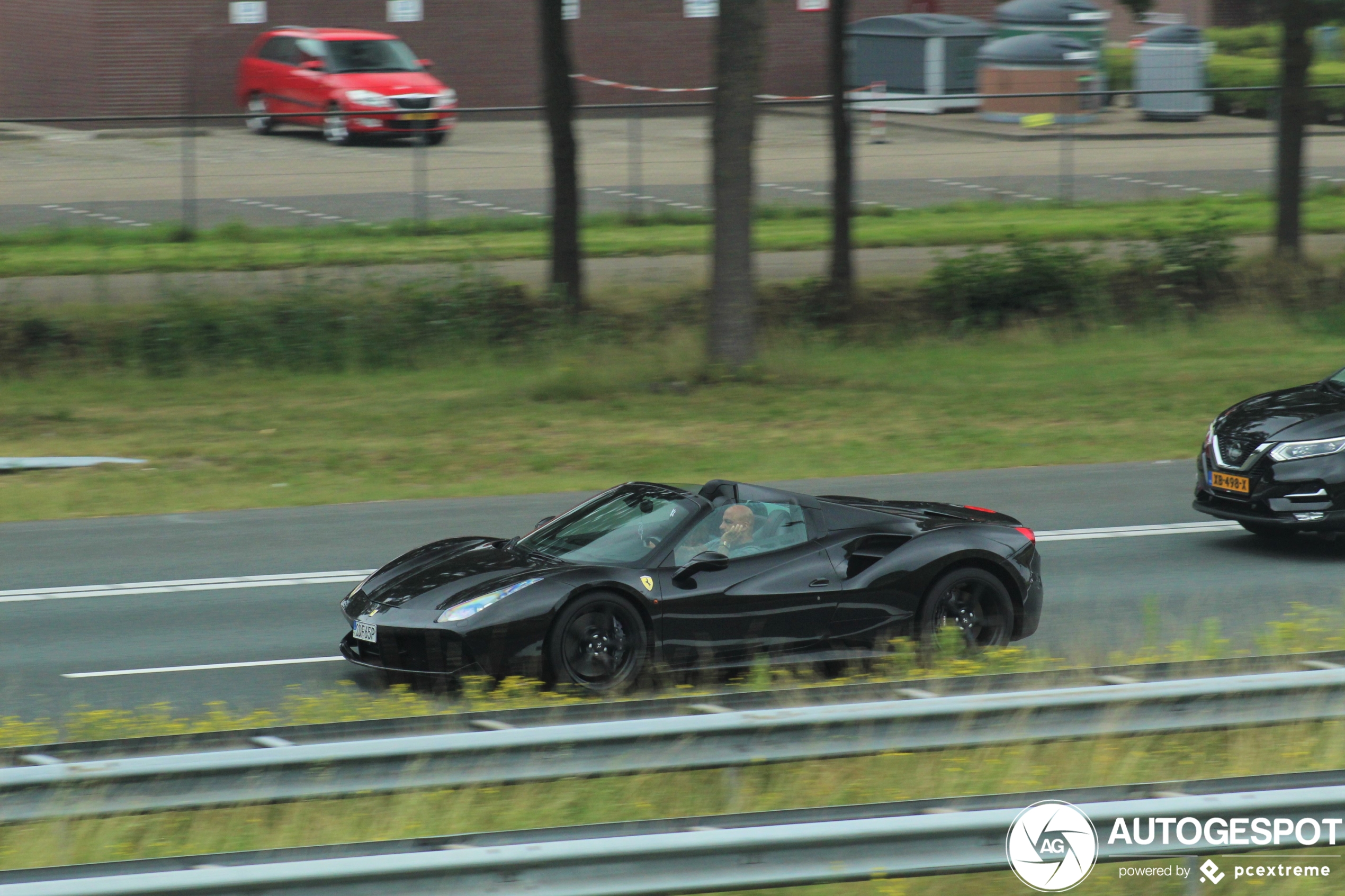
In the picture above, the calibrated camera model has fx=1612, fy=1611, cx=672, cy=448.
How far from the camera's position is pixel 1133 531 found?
42.9ft

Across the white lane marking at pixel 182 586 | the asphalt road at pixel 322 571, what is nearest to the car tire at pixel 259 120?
the asphalt road at pixel 322 571

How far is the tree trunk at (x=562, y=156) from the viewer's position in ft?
72.7

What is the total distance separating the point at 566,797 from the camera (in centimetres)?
613

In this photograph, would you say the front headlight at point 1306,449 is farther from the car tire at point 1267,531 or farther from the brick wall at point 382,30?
the brick wall at point 382,30

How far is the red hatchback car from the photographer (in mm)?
33031

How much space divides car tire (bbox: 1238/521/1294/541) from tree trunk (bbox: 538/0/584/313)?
11.4 metres

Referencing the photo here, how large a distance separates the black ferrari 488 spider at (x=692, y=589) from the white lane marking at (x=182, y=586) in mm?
2431

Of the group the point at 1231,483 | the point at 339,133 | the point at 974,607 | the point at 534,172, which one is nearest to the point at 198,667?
the point at 974,607

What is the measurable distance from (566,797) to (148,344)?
53.6ft

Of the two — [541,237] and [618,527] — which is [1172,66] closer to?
[541,237]

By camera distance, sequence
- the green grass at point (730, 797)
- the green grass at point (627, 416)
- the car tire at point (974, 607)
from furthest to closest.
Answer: the green grass at point (627, 416) → the car tire at point (974, 607) → the green grass at point (730, 797)

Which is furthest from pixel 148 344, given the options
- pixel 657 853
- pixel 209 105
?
pixel 209 105

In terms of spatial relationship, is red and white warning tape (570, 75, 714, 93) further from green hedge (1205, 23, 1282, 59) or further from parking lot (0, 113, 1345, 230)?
green hedge (1205, 23, 1282, 59)

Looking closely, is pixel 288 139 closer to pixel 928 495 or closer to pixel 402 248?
pixel 402 248
